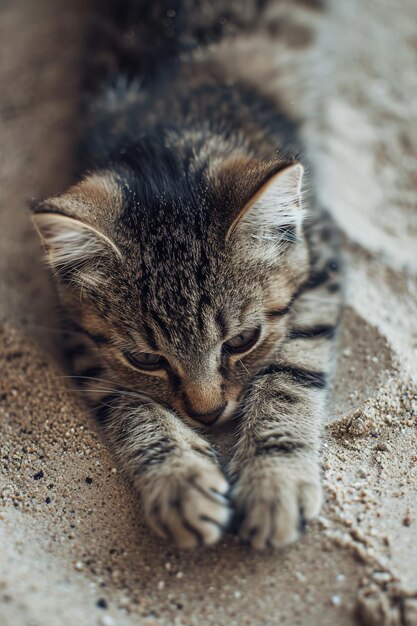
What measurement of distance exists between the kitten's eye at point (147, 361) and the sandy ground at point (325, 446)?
255 mm

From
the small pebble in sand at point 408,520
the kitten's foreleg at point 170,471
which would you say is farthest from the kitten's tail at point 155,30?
the small pebble in sand at point 408,520

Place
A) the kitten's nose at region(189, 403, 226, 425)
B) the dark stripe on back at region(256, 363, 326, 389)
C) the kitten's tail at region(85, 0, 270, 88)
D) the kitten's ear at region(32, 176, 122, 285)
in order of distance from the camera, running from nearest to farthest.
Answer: the kitten's ear at region(32, 176, 122, 285), the kitten's nose at region(189, 403, 226, 425), the dark stripe on back at region(256, 363, 326, 389), the kitten's tail at region(85, 0, 270, 88)

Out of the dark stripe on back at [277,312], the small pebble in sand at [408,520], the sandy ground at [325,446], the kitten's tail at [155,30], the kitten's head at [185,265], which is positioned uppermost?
the kitten's tail at [155,30]

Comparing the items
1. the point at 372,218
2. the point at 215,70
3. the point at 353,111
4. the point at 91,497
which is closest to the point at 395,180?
the point at 372,218

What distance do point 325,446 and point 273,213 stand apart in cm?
64

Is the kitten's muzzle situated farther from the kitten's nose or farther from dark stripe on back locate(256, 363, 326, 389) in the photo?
dark stripe on back locate(256, 363, 326, 389)

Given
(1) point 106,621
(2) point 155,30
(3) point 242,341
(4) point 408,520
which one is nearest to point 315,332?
(3) point 242,341

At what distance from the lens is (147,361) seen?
5.69 feet

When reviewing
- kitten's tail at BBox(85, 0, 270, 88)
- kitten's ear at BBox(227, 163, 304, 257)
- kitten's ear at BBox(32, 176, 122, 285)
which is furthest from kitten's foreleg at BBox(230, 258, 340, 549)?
kitten's tail at BBox(85, 0, 270, 88)

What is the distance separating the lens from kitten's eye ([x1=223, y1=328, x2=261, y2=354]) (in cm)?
171

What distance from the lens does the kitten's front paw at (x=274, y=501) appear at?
1438mm

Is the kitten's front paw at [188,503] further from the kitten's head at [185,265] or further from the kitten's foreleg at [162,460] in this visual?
the kitten's head at [185,265]

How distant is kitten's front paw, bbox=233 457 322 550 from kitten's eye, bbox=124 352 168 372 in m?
0.37

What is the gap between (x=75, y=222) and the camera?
5.02 feet
